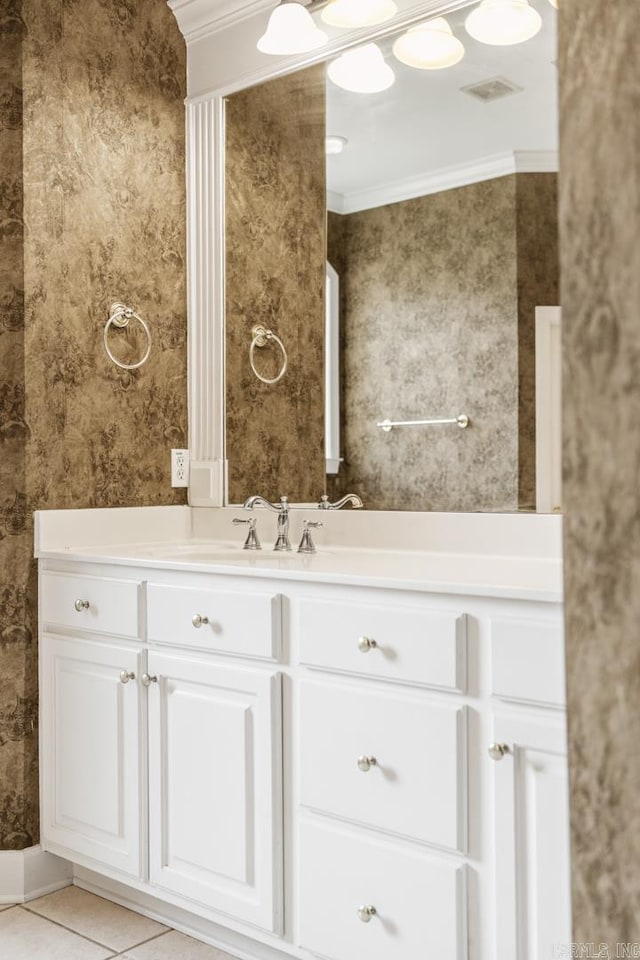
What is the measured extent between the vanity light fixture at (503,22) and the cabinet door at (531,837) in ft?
5.31

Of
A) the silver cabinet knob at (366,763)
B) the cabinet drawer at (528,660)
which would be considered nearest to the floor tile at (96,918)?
the silver cabinet knob at (366,763)

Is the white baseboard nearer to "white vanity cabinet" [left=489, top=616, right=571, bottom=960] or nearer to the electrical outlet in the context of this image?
the electrical outlet

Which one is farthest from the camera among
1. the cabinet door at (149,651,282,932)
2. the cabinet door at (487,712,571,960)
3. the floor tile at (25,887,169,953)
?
the floor tile at (25,887,169,953)

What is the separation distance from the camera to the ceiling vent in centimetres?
217

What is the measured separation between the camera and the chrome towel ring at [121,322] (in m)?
2.58

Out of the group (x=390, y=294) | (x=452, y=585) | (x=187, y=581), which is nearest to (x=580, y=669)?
(x=452, y=585)

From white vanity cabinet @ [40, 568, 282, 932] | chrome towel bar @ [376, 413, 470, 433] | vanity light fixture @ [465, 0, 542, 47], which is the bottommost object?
white vanity cabinet @ [40, 568, 282, 932]

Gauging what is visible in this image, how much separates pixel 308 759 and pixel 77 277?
1.50 m

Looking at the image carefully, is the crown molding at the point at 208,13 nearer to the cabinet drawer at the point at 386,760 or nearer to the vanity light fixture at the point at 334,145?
the vanity light fixture at the point at 334,145

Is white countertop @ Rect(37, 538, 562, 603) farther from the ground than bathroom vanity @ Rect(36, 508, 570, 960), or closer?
farther from the ground

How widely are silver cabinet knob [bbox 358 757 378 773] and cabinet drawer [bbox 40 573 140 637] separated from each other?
717 mm

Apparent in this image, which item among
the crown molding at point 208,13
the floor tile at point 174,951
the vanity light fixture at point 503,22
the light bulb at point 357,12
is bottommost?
the floor tile at point 174,951

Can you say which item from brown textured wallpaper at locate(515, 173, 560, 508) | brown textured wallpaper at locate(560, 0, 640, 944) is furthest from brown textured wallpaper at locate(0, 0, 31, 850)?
brown textured wallpaper at locate(560, 0, 640, 944)

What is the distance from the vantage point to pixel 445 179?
2264 mm
